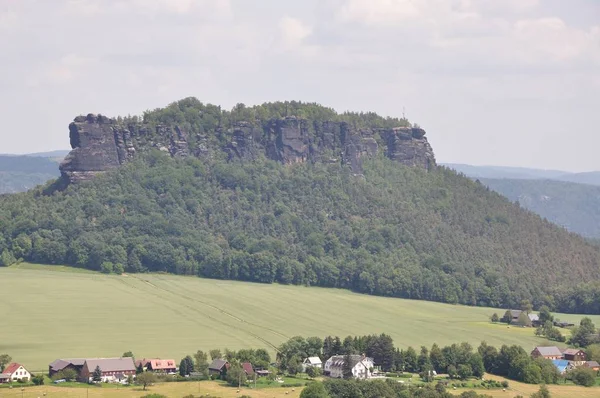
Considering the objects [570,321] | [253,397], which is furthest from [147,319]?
[570,321]

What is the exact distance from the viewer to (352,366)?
138000mm

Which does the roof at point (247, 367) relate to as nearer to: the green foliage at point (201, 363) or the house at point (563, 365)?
the green foliage at point (201, 363)

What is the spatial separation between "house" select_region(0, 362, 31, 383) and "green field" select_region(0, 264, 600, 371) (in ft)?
13.2

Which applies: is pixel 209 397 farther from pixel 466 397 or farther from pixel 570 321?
pixel 570 321

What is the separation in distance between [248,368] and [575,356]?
42.7m

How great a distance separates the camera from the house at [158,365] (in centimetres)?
13512

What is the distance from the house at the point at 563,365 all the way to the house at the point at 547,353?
1845 mm

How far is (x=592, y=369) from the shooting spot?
5906 inches

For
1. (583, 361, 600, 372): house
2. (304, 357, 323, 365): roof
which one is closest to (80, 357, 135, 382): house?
(304, 357, 323, 365): roof

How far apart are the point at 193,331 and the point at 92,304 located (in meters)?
19.2

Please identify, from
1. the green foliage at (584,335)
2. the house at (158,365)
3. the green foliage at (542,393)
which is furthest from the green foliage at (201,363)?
the green foliage at (584,335)

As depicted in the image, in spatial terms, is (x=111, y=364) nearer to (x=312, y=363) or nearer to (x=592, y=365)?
(x=312, y=363)

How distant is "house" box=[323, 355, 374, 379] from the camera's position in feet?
453

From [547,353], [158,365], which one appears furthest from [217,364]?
[547,353]
